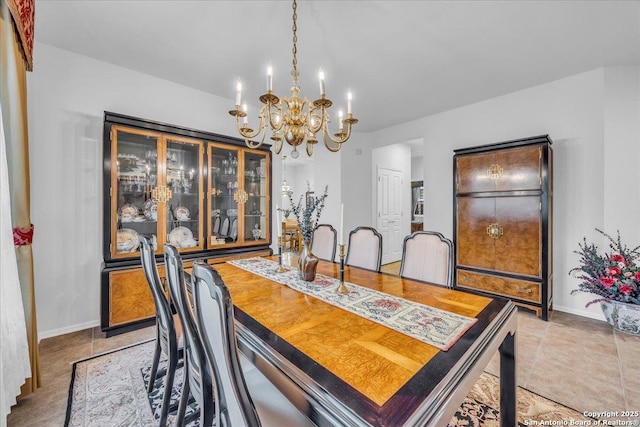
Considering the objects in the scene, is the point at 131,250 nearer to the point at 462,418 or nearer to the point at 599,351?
the point at 462,418

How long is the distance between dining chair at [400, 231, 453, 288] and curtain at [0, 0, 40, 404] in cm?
250

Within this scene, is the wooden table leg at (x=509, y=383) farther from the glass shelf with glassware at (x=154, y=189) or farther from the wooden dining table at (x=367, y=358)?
the glass shelf with glassware at (x=154, y=189)

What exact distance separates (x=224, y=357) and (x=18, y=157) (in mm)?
1956

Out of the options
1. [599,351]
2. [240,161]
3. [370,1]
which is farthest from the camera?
[240,161]

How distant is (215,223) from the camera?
3.28 metres

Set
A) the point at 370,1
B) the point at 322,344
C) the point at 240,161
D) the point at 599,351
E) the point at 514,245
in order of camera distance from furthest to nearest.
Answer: the point at 240,161, the point at 514,245, the point at 599,351, the point at 370,1, the point at 322,344

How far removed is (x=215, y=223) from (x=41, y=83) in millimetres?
2018

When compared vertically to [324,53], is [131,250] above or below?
below

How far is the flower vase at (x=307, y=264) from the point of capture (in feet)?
5.87

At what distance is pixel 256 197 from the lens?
3.66 m

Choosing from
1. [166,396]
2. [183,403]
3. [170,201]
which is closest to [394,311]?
[183,403]

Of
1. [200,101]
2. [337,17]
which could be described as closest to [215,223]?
[200,101]

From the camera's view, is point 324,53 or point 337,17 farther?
point 324,53

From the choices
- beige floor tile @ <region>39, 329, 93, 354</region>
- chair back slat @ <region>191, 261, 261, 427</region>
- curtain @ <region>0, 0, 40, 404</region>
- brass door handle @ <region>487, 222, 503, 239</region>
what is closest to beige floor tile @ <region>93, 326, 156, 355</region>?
beige floor tile @ <region>39, 329, 93, 354</region>
